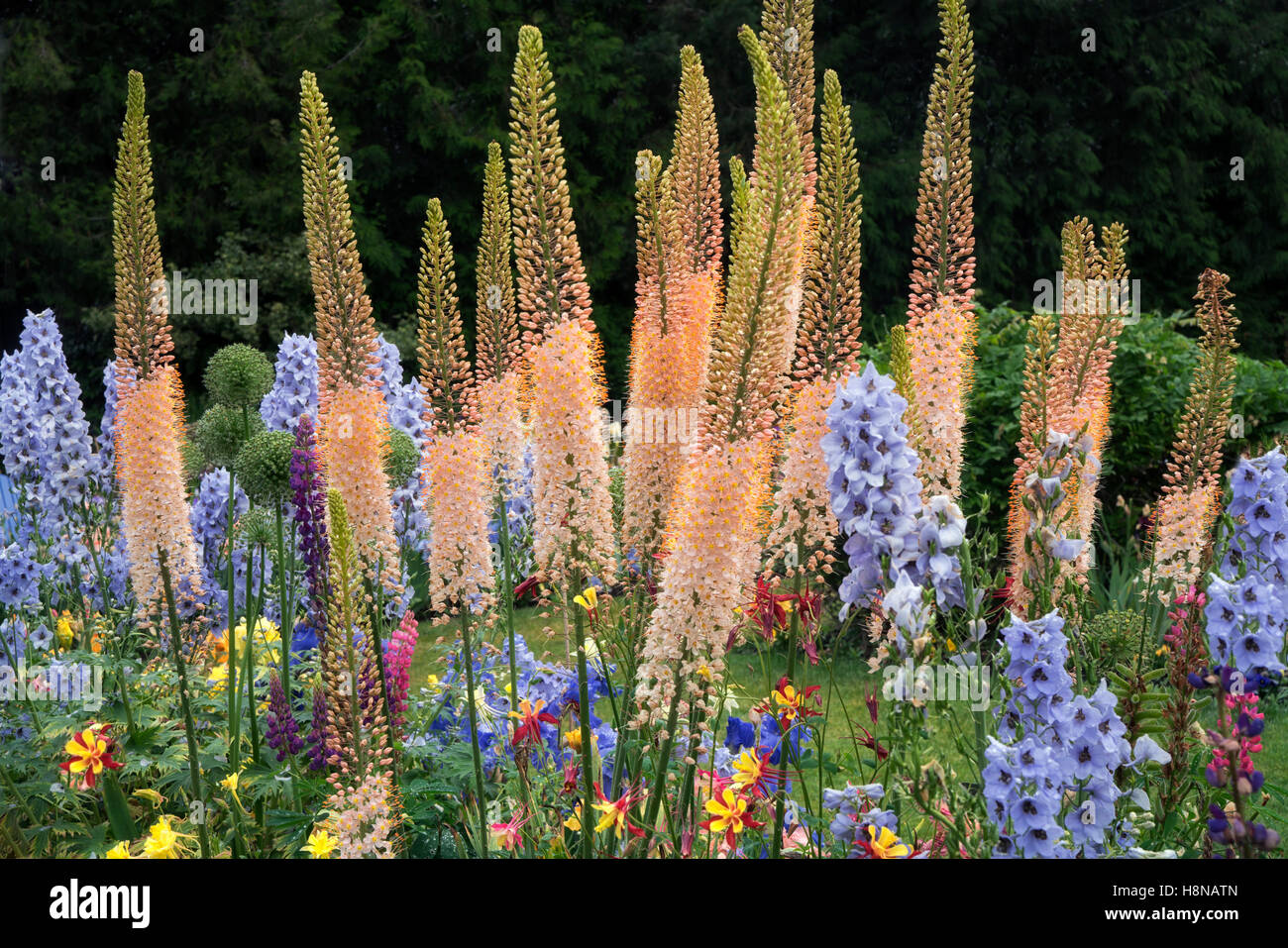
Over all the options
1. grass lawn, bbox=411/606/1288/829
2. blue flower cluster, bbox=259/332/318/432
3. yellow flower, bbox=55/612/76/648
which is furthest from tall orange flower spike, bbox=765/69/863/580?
yellow flower, bbox=55/612/76/648

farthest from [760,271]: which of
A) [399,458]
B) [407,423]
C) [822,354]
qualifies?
[407,423]

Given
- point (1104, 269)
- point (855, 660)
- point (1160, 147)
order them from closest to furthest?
1. point (1104, 269)
2. point (855, 660)
3. point (1160, 147)

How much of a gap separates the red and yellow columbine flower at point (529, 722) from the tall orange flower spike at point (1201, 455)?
6.76 ft

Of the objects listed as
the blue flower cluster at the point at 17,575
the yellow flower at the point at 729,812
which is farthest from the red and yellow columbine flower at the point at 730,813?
the blue flower cluster at the point at 17,575

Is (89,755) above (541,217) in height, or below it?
below

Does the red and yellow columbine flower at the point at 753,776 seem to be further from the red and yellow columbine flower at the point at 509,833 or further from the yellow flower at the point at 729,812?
the red and yellow columbine flower at the point at 509,833

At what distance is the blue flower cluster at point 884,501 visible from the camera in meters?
2.32

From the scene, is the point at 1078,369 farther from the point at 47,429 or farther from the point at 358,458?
the point at 47,429

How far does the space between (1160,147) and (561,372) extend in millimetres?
22622

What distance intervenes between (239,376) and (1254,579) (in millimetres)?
3545

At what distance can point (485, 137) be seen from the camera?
19906mm

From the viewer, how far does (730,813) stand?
2.97 metres
